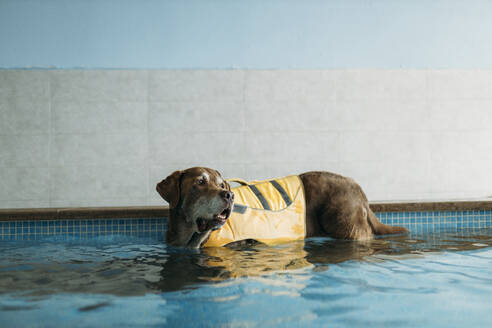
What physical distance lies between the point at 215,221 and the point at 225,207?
0.16m

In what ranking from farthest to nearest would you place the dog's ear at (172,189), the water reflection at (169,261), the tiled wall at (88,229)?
the tiled wall at (88,229) < the dog's ear at (172,189) < the water reflection at (169,261)

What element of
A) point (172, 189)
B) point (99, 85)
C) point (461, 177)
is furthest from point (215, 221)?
point (461, 177)

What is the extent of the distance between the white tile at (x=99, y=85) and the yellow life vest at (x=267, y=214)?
2.65m

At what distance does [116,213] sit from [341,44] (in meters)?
3.95

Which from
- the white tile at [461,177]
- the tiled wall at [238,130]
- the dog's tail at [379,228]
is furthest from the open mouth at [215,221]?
the white tile at [461,177]

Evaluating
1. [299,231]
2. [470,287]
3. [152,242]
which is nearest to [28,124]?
[152,242]

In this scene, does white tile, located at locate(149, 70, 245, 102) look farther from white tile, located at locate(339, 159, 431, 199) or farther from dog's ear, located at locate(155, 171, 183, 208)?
dog's ear, located at locate(155, 171, 183, 208)

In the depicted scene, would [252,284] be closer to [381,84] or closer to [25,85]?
[381,84]

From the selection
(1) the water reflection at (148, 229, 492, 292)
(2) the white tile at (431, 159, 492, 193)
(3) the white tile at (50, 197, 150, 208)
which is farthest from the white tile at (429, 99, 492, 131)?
(3) the white tile at (50, 197, 150, 208)

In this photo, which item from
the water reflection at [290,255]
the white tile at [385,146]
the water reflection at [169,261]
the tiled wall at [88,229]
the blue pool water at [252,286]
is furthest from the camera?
the white tile at [385,146]

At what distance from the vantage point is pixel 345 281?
8.11 feet

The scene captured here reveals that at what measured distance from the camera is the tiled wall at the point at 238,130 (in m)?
5.78

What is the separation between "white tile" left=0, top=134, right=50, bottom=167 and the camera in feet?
18.8

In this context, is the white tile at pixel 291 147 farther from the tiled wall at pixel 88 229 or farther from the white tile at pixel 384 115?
the tiled wall at pixel 88 229
